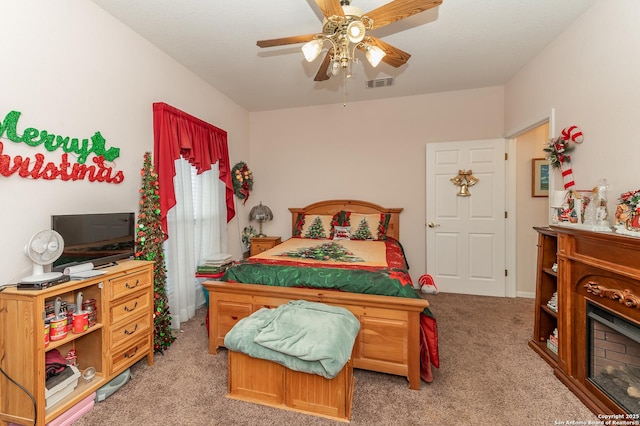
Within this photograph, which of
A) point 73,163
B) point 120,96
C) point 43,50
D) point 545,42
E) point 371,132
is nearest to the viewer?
point 43,50

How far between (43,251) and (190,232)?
1517 millimetres

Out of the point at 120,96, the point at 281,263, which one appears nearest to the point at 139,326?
the point at 281,263

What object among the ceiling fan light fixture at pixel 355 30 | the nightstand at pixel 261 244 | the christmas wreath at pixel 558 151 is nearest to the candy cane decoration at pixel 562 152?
the christmas wreath at pixel 558 151

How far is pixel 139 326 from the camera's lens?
204cm

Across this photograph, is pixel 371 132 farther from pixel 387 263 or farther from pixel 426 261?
pixel 387 263

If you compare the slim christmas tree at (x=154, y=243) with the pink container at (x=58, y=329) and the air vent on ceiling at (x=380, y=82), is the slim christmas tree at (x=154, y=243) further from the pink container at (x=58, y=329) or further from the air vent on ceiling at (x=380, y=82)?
the air vent on ceiling at (x=380, y=82)

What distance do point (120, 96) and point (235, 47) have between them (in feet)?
3.72

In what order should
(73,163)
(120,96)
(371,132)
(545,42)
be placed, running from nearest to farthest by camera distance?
(73,163)
(120,96)
(545,42)
(371,132)

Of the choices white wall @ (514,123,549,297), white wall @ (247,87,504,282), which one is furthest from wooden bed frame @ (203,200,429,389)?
white wall @ (514,123,549,297)

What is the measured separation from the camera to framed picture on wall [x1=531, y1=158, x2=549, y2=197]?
3506 mm

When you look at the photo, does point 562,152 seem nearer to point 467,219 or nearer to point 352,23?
point 467,219

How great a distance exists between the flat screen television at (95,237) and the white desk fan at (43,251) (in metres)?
0.10

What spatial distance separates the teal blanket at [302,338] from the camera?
1.52 m

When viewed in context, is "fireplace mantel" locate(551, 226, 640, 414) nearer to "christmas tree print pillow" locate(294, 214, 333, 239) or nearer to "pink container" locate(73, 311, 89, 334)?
"christmas tree print pillow" locate(294, 214, 333, 239)
